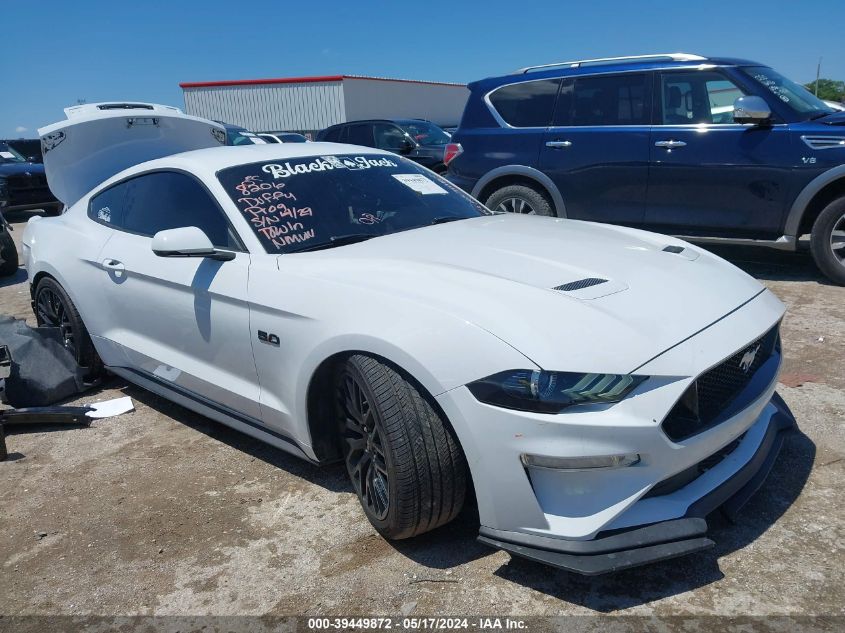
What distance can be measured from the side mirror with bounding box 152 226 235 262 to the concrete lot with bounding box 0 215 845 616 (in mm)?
1068

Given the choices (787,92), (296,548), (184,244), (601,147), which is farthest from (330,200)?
(787,92)

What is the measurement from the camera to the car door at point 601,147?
6215mm

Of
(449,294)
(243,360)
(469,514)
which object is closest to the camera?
(449,294)

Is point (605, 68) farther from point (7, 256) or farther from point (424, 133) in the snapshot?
point (7, 256)

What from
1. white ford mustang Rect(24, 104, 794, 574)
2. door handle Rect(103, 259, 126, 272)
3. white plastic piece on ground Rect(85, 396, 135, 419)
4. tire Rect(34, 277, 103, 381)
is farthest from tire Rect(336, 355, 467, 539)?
tire Rect(34, 277, 103, 381)

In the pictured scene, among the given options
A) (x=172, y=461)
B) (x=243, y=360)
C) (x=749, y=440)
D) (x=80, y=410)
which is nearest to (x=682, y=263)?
(x=749, y=440)

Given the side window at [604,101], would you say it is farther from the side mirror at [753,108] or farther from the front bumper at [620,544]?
the front bumper at [620,544]

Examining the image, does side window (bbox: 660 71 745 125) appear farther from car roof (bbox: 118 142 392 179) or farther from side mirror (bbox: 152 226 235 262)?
side mirror (bbox: 152 226 235 262)

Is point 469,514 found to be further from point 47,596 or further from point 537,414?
point 47,596

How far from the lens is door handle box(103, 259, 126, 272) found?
373 centimetres

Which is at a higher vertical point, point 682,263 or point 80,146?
point 80,146

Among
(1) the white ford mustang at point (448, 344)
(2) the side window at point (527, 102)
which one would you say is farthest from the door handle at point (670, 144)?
(1) the white ford mustang at point (448, 344)

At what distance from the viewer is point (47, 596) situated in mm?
2510

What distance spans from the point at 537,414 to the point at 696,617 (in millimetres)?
808
